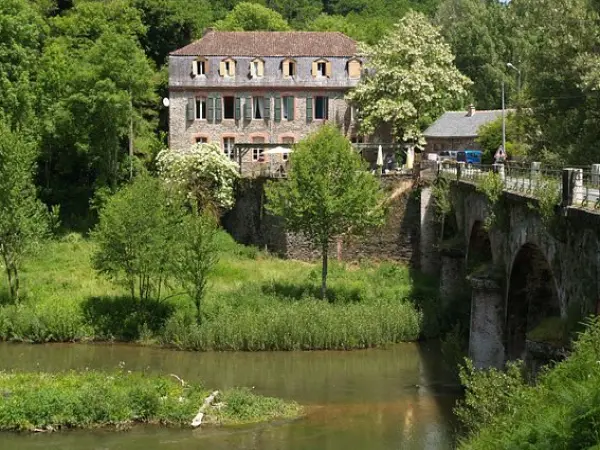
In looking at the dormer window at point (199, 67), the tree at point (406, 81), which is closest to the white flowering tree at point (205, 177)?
the dormer window at point (199, 67)

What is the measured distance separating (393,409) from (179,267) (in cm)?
1456

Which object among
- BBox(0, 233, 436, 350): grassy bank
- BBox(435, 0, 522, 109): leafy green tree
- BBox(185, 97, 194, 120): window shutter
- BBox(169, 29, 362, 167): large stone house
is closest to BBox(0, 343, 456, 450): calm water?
BBox(0, 233, 436, 350): grassy bank

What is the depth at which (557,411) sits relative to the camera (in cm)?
1575

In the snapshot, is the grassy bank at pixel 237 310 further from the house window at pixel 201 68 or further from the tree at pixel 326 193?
the house window at pixel 201 68

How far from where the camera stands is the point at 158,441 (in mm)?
28312

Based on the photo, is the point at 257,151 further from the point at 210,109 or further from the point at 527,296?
the point at 527,296

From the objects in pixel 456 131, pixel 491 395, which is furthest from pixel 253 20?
pixel 491 395

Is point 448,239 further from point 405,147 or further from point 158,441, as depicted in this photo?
point 158,441

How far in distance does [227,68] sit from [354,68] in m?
8.20

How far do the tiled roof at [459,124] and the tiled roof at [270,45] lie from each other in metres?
7.85

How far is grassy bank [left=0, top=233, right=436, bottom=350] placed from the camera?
135 ft

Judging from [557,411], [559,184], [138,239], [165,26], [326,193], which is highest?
[165,26]

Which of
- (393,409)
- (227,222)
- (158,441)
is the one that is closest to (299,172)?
(227,222)

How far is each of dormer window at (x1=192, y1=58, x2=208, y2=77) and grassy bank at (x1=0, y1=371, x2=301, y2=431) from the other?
33.5 metres
